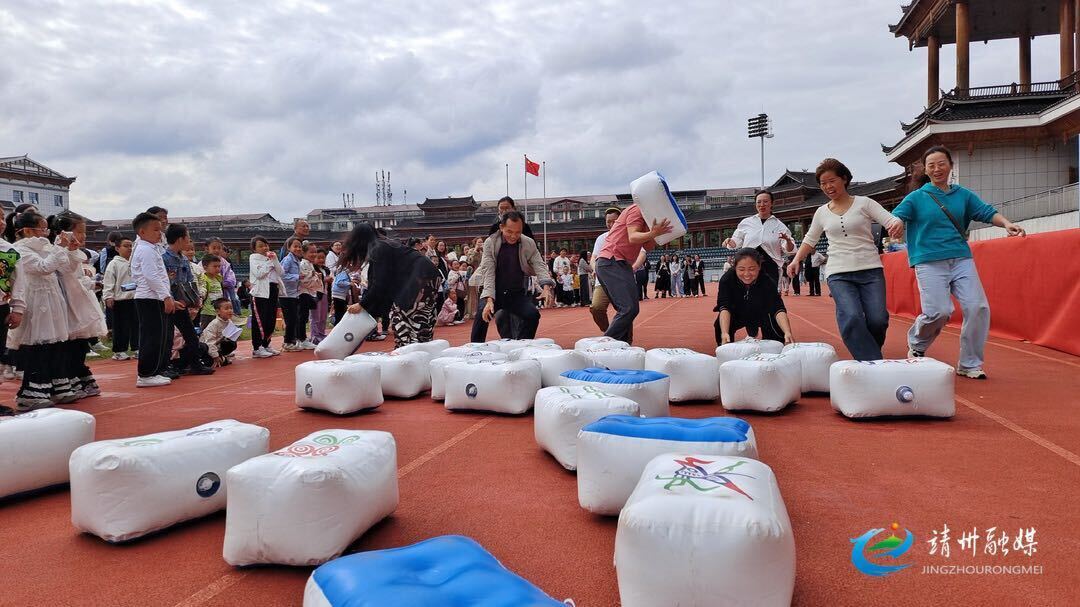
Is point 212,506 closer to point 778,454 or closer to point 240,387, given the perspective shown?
point 778,454

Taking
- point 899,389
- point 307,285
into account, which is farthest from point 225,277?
point 899,389

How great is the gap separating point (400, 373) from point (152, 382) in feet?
10.6

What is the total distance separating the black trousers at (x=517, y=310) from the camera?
6.90 m

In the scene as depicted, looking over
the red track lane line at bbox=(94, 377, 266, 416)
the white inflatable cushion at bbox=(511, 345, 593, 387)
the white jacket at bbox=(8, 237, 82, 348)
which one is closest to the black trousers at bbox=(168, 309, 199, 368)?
the red track lane line at bbox=(94, 377, 266, 416)

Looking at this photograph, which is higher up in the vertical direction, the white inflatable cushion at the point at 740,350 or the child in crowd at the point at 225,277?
the child in crowd at the point at 225,277

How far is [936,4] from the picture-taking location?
86.7 ft

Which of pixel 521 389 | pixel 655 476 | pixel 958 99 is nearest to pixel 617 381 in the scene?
pixel 521 389

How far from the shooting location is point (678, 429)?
8.43ft

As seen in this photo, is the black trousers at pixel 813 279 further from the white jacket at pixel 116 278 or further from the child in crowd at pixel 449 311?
the white jacket at pixel 116 278

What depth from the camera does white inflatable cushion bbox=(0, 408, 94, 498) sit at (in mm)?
2994

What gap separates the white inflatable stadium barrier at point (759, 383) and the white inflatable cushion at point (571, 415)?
4.42 feet

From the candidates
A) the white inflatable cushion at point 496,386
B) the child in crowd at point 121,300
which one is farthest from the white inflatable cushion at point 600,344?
the child in crowd at point 121,300

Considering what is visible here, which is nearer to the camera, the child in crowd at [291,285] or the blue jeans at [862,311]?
the blue jeans at [862,311]

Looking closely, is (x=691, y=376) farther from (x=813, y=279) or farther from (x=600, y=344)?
(x=813, y=279)
